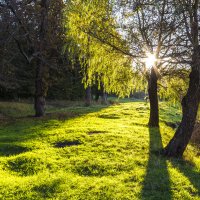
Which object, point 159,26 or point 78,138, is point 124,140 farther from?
point 159,26

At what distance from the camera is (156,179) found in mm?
9430

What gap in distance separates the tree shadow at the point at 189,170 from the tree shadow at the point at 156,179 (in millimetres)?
467

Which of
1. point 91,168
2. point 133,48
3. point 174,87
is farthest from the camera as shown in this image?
point 174,87

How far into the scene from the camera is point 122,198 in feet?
26.2

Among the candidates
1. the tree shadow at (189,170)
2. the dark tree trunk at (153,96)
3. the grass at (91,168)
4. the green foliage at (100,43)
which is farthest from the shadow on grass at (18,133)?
the tree shadow at (189,170)

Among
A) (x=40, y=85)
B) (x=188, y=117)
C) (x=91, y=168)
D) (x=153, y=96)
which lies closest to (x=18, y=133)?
(x=91, y=168)

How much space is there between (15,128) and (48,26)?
362 inches

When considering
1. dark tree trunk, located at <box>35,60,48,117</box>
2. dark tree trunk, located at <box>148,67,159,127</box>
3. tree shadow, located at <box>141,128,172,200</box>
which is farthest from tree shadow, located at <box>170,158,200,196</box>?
dark tree trunk, located at <box>35,60,48,117</box>

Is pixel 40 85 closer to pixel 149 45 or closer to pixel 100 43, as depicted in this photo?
pixel 100 43

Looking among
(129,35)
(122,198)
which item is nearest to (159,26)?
(129,35)

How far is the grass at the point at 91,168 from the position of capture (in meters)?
8.33

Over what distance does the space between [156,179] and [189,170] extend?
73.6 inches

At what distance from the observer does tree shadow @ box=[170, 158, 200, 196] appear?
9.36 m

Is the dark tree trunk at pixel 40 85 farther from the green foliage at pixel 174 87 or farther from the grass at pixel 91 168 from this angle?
the green foliage at pixel 174 87
